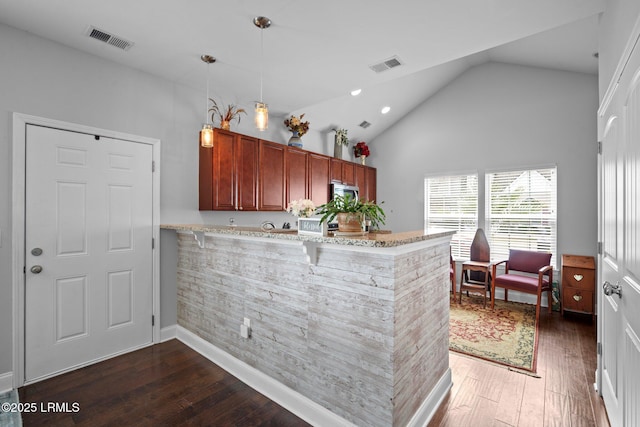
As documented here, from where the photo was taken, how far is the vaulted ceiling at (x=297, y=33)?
2.21m

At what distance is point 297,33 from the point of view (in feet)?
8.40

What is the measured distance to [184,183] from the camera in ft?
11.6

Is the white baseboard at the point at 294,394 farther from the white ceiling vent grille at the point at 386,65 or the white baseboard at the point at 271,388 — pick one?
the white ceiling vent grille at the point at 386,65

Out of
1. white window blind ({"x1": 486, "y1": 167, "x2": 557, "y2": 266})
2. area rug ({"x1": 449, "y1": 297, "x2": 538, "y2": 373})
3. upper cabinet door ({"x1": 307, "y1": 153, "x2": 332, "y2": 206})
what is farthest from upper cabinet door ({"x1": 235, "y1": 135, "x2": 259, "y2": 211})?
white window blind ({"x1": 486, "y1": 167, "x2": 557, "y2": 266})

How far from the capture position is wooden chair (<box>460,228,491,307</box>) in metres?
4.45

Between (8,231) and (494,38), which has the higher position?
(494,38)

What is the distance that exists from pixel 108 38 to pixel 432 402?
3817 millimetres

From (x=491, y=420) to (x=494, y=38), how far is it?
2901mm

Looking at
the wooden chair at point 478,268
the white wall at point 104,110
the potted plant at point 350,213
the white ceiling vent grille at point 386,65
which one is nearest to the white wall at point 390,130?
the white wall at point 104,110

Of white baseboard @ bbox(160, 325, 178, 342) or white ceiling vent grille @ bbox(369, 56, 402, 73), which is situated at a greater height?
white ceiling vent grille @ bbox(369, 56, 402, 73)

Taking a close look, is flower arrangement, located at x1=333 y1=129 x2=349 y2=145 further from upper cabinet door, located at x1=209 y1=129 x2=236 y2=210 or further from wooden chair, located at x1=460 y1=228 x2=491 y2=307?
wooden chair, located at x1=460 y1=228 x2=491 y2=307

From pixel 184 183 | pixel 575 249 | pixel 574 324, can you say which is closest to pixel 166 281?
pixel 184 183

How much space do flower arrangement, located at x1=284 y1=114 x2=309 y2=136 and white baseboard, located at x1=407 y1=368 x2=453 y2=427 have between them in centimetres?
354

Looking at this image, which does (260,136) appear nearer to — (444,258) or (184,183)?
(184,183)
